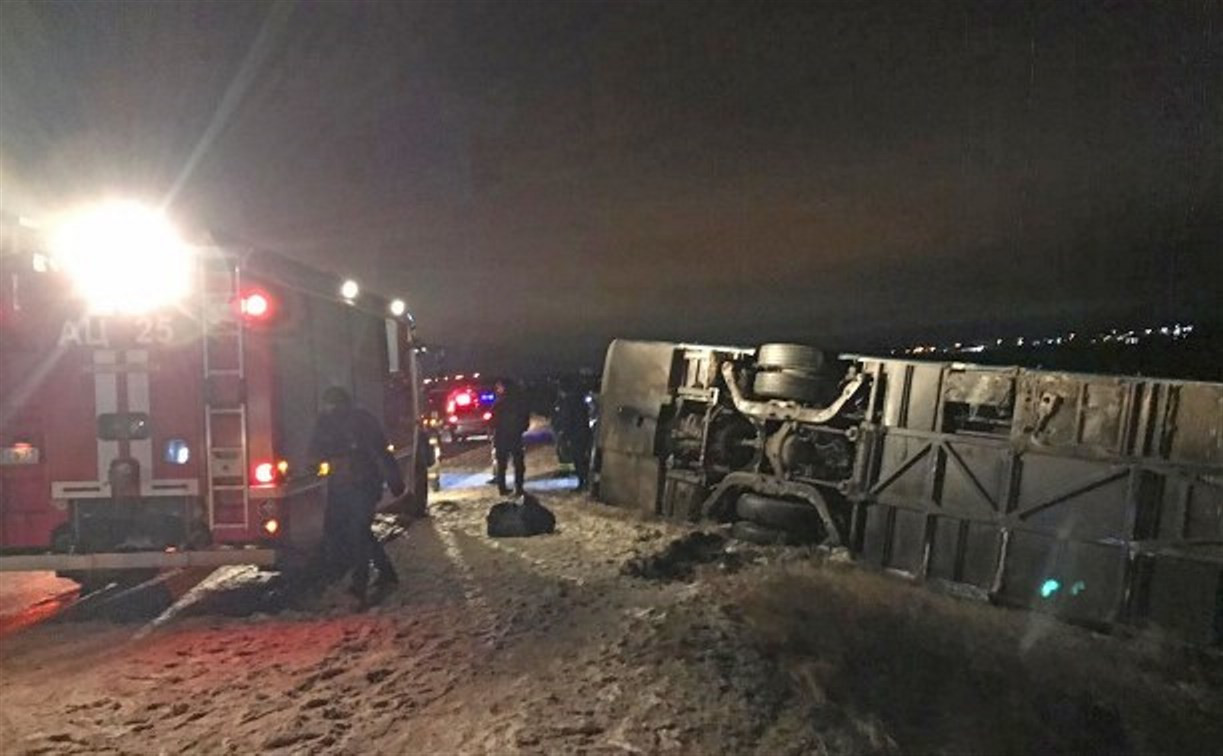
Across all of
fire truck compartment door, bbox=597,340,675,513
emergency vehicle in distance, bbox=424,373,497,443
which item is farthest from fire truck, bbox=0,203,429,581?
emergency vehicle in distance, bbox=424,373,497,443

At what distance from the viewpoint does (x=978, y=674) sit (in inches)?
243

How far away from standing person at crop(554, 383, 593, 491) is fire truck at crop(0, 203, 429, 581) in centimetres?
800

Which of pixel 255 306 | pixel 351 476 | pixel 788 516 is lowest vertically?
pixel 788 516

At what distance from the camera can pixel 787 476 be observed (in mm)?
10586

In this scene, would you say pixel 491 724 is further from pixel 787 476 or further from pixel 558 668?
pixel 787 476

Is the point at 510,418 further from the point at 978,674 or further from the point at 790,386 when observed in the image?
the point at 978,674

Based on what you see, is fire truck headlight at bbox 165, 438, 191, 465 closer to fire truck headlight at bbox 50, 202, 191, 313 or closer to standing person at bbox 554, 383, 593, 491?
fire truck headlight at bbox 50, 202, 191, 313

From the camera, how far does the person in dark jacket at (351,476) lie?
7824 millimetres

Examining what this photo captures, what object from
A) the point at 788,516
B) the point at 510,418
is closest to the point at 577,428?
the point at 510,418

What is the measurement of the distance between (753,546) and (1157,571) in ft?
12.6

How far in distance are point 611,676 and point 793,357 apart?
5.67 metres

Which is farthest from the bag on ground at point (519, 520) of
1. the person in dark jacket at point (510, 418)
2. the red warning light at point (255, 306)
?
the red warning light at point (255, 306)

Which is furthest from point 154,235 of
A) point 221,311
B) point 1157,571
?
point 1157,571

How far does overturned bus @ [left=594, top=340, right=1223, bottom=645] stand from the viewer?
7352 millimetres
